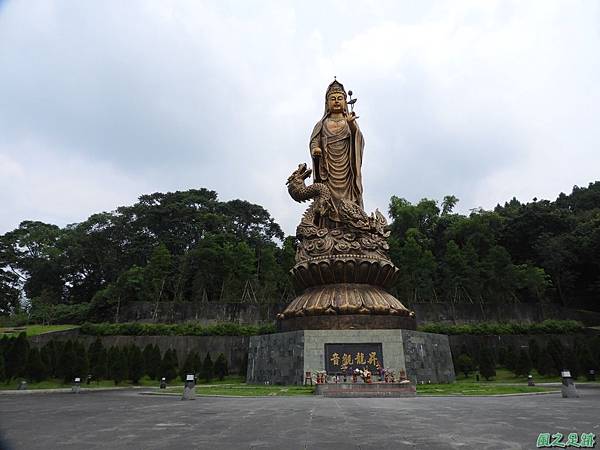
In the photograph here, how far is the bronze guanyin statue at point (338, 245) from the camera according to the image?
17594 millimetres

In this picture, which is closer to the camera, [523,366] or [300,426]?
[300,426]

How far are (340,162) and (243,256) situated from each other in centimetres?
1582

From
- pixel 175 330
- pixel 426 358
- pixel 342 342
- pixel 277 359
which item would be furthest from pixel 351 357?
pixel 175 330

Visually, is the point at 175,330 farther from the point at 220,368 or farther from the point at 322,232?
the point at 322,232

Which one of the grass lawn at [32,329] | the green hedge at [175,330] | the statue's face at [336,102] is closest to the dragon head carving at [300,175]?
the statue's face at [336,102]

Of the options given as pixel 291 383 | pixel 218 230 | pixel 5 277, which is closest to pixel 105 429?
pixel 291 383

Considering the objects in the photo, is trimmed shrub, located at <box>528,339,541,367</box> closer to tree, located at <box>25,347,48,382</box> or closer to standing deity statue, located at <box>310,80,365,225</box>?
standing deity statue, located at <box>310,80,365,225</box>

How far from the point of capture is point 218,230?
1857 inches

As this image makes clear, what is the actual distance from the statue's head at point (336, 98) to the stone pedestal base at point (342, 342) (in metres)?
12.2

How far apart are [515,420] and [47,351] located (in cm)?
1966

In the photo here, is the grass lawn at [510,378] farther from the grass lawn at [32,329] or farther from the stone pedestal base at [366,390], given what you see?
the grass lawn at [32,329]

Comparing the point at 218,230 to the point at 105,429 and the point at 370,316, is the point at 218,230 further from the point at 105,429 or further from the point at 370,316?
the point at 105,429

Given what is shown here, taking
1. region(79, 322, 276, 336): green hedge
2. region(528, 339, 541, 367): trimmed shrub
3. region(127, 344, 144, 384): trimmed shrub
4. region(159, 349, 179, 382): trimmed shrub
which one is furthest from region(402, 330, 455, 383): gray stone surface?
region(79, 322, 276, 336): green hedge

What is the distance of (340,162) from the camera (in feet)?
72.8
